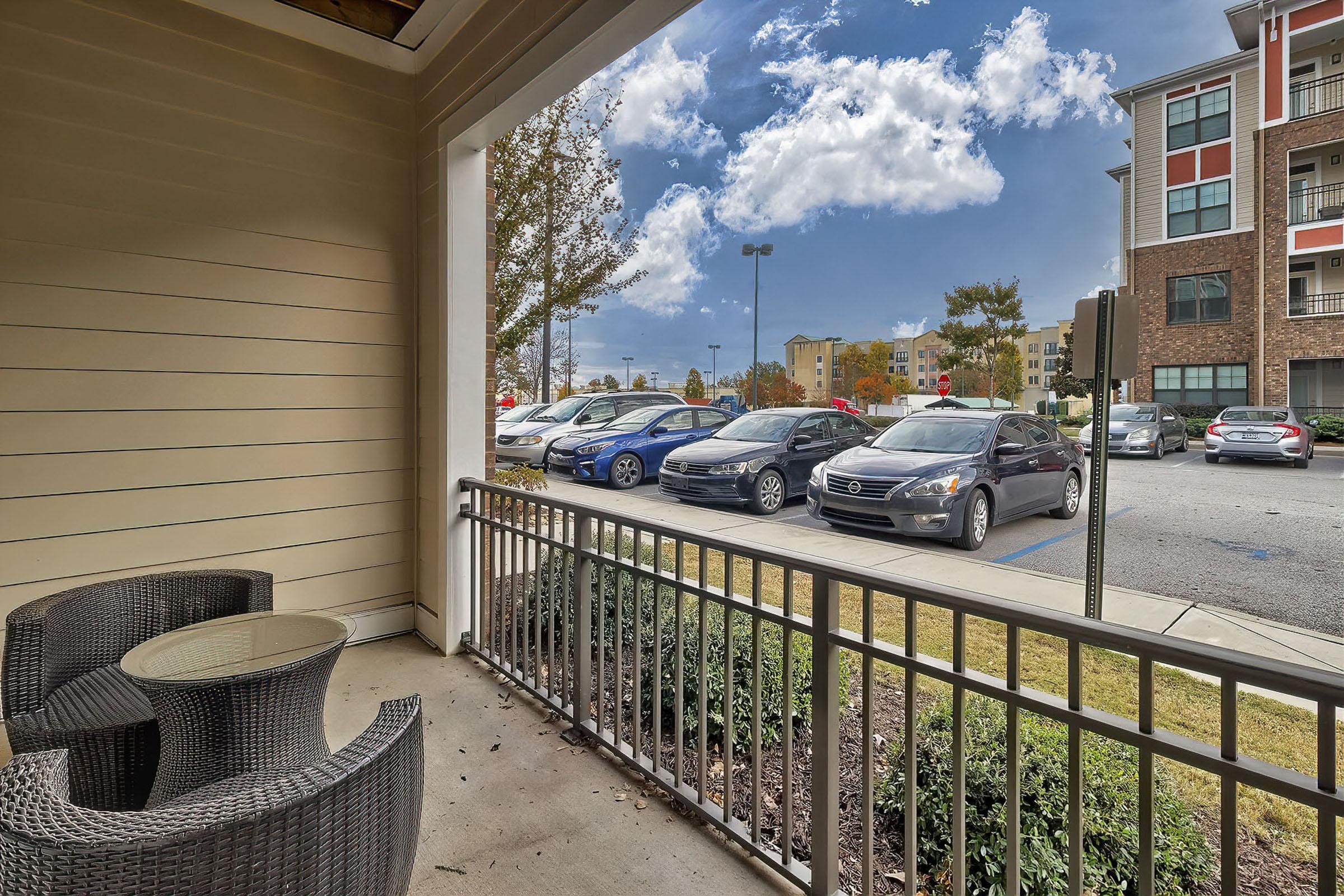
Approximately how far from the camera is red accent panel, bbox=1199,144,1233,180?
2.09m

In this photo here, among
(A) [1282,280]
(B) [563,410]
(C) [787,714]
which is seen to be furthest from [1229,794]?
(B) [563,410]

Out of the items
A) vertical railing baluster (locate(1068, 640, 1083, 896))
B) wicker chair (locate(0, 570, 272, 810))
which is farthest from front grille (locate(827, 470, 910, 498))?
wicker chair (locate(0, 570, 272, 810))

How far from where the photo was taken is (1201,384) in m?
2.09

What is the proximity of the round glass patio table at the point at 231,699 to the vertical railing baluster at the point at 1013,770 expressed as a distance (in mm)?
1434

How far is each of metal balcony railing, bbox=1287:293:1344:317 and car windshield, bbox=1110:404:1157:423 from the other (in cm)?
45

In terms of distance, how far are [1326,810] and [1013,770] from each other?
0.38 meters

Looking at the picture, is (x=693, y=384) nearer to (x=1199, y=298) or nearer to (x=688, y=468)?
(x=688, y=468)

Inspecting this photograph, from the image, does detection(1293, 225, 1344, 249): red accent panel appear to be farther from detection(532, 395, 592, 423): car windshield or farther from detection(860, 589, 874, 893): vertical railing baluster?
detection(532, 395, 592, 423): car windshield

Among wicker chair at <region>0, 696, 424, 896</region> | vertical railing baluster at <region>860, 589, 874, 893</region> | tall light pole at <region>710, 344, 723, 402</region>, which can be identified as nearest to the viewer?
wicker chair at <region>0, 696, 424, 896</region>

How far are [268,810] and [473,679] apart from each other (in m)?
1.87

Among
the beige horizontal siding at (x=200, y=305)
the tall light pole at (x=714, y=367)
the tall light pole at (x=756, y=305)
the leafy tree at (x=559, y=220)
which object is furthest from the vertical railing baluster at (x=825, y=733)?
the leafy tree at (x=559, y=220)

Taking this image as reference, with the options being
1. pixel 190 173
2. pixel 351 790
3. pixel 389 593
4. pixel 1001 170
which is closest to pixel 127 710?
pixel 351 790

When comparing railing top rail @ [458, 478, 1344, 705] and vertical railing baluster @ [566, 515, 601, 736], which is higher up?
railing top rail @ [458, 478, 1344, 705]

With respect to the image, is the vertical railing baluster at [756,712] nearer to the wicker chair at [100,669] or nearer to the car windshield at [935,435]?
the wicker chair at [100,669]
